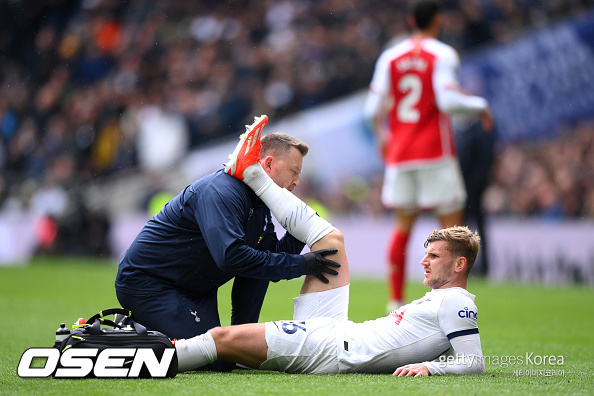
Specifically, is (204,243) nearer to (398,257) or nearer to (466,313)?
(466,313)

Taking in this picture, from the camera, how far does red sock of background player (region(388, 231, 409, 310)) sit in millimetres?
6969

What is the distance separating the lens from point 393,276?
699 cm

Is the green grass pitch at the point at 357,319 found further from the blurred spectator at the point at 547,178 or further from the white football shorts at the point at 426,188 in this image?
the blurred spectator at the point at 547,178

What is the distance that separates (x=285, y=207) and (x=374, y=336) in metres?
0.76

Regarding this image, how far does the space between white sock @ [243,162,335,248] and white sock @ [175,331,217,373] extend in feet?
2.29

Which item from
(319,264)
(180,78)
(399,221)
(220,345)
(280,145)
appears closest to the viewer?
(220,345)

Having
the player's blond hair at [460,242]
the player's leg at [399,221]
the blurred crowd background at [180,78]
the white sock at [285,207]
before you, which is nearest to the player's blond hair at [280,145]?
the white sock at [285,207]

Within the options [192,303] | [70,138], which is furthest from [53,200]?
[192,303]

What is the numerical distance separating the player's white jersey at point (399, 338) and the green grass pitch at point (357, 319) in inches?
3.6

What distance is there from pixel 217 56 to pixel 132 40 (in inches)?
94.6

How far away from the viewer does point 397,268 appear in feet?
23.0

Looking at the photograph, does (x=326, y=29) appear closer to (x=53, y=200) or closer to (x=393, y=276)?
(x=53, y=200)

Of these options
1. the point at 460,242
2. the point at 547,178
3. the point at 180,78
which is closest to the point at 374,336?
the point at 460,242

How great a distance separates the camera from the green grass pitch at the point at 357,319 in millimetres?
3395
